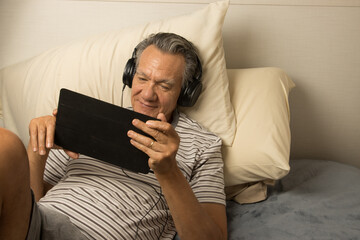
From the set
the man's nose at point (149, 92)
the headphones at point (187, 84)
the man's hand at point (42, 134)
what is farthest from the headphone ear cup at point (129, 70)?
the man's hand at point (42, 134)

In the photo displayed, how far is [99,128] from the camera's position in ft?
3.26

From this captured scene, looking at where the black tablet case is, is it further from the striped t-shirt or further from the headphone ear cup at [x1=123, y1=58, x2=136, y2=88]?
the headphone ear cup at [x1=123, y1=58, x2=136, y2=88]

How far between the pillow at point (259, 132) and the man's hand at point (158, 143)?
1.45 ft

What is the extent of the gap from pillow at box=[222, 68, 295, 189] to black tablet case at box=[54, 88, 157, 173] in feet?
1.43

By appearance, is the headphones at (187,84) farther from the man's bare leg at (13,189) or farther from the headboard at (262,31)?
the man's bare leg at (13,189)

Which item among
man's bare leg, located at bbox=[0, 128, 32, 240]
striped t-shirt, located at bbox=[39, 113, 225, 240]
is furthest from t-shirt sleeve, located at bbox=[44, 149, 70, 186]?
man's bare leg, located at bbox=[0, 128, 32, 240]

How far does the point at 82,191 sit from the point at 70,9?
0.82 meters

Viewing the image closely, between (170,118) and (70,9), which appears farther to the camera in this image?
(70,9)

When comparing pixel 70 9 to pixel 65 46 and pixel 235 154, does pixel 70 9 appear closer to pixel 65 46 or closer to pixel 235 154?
pixel 65 46

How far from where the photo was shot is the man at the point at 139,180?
0.79 metres

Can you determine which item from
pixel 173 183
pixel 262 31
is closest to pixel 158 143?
pixel 173 183

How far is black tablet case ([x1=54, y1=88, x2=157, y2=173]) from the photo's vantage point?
0.97 m

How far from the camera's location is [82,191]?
3.52 feet

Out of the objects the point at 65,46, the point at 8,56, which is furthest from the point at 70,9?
the point at 8,56
